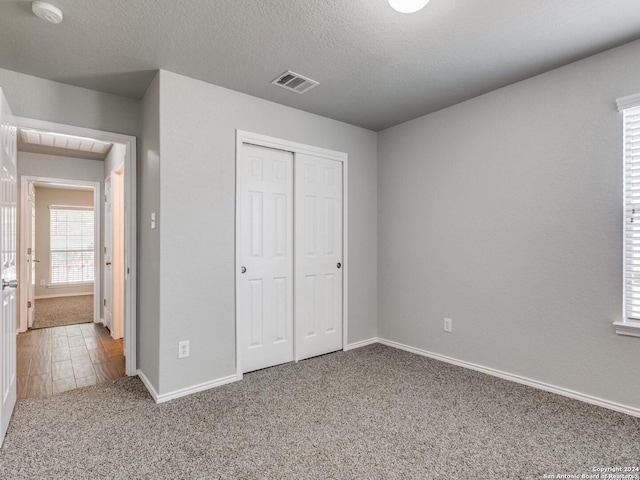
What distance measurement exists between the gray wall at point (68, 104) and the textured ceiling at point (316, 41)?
0.28 ft

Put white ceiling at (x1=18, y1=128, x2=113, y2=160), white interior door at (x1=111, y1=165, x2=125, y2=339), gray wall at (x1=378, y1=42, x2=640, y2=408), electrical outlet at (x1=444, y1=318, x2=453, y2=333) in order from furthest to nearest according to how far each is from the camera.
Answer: white interior door at (x1=111, y1=165, x2=125, y2=339) < white ceiling at (x1=18, y1=128, x2=113, y2=160) < electrical outlet at (x1=444, y1=318, x2=453, y2=333) < gray wall at (x1=378, y1=42, x2=640, y2=408)

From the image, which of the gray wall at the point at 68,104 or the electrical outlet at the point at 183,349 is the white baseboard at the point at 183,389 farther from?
the gray wall at the point at 68,104

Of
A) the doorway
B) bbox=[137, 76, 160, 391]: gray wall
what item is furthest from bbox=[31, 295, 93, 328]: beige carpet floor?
bbox=[137, 76, 160, 391]: gray wall

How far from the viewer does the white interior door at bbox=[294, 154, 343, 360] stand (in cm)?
340

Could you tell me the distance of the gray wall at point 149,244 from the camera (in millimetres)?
2598

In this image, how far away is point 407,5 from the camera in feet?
5.76

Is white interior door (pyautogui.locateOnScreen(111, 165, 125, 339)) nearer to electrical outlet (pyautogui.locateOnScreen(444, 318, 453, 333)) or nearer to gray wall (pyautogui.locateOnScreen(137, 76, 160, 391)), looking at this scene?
gray wall (pyautogui.locateOnScreen(137, 76, 160, 391))

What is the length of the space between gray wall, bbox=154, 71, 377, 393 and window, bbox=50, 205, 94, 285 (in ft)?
19.4

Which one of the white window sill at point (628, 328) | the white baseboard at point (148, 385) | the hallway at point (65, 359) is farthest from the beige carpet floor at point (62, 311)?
the white window sill at point (628, 328)

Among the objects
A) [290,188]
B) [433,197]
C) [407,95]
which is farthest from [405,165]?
[290,188]

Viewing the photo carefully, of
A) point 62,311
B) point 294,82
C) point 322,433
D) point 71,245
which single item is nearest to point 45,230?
point 71,245

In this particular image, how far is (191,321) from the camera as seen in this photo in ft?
8.77

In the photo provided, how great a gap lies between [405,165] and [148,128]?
245 cm

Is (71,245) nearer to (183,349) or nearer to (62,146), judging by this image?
(62,146)
